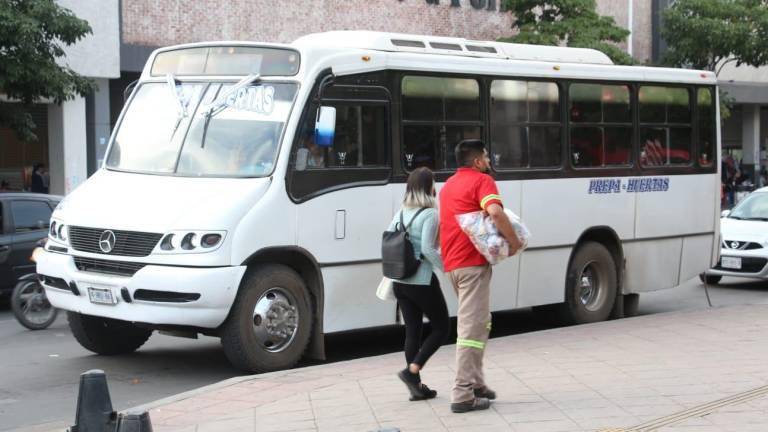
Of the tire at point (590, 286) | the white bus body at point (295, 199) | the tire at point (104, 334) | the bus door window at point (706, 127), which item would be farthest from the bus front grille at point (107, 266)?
the bus door window at point (706, 127)

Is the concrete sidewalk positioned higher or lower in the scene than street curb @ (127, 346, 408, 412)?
higher

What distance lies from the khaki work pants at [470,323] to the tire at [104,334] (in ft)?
13.8

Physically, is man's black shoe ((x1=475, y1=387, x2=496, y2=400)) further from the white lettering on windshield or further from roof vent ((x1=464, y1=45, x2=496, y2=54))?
roof vent ((x1=464, y1=45, x2=496, y2=54))

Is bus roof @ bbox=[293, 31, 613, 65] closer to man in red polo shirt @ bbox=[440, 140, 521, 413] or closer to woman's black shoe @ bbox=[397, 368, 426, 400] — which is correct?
man in red polo shirt @ bbox=[440, 140, 521, 413]

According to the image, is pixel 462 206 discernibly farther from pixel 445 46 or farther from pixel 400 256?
pixel 445 46

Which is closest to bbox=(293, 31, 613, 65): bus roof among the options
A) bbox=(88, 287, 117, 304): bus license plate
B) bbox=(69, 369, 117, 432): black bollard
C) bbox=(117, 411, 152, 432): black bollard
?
bbox=(88, 287, 117, 304): bus license plate

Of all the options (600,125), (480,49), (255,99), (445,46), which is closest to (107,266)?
(255,99)

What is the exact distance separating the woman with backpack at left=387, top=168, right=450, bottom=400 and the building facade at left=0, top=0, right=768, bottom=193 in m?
17.9

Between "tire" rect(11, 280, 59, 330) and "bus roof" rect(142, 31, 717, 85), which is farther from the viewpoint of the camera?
"tire" rect(11, 280, 59, 330)

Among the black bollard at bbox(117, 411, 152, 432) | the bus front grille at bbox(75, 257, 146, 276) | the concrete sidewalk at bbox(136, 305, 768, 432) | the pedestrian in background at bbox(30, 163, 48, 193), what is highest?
the pedestrian in background at bbox(30, 163, 48, 193)

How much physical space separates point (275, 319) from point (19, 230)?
6.23 metres

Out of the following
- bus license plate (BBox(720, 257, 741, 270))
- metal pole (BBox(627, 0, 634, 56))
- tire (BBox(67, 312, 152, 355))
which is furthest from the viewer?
metal pole (BBox(627, 0, 634, 56))

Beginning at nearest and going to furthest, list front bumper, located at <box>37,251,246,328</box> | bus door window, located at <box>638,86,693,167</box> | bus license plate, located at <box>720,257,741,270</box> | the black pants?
the black pants → front bumper, located at <box>37,251,246,328</box> → bus door window, located at <box>638,86,693,167</box> → bus license plate, located at <box>720,257,741,270</box>

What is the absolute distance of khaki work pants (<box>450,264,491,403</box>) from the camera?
308 inches
